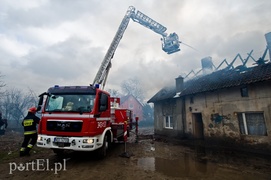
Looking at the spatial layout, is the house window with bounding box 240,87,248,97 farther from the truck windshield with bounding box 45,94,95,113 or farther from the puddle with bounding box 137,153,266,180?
the truck windshield with bounding box 45,94,95,113

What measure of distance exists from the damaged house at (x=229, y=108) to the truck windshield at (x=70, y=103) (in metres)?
8.75

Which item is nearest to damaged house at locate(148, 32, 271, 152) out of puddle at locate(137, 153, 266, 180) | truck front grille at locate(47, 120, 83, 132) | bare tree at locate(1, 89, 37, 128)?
puddle at locate(137, 153, 266, 180)

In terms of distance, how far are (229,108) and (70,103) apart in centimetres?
979

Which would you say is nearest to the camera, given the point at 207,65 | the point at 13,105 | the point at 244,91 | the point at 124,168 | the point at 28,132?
the point at 124,168

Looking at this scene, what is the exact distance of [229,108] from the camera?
427 inches

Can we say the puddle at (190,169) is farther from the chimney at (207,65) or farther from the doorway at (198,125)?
the chimney at (207,65)

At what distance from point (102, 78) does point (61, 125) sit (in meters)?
5.94

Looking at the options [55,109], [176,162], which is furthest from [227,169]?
[55,109]

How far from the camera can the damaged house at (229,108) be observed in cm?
923

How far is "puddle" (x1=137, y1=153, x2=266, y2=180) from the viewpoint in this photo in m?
5.28

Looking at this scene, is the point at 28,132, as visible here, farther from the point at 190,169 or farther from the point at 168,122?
the point at 168,122
